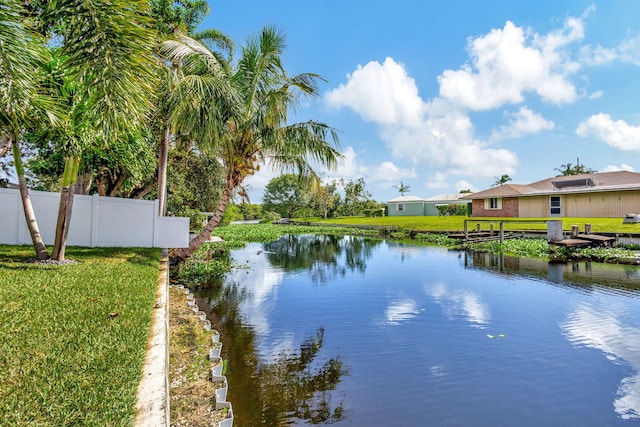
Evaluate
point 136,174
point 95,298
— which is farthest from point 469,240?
point 95,298

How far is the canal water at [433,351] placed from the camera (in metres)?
3.47

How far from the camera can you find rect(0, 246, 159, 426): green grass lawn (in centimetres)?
203

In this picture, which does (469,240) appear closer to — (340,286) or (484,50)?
(484,50)

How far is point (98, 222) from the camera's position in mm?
9492

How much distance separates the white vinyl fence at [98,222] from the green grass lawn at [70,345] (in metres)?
3.61

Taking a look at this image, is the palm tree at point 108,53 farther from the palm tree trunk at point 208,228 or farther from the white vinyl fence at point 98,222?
the white vinyl fence at point 98,222

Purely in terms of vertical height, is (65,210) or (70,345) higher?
(65,210)

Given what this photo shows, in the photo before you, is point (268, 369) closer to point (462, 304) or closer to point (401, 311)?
point (401, 311)

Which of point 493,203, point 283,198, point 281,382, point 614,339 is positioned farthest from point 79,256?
point 283,198

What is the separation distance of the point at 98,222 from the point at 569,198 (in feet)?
96.5

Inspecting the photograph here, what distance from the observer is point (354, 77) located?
14.0 metres

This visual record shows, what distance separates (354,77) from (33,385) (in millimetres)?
14098

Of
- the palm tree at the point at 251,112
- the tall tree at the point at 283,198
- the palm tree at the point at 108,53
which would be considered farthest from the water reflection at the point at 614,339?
the tall tree at the point at 283,198

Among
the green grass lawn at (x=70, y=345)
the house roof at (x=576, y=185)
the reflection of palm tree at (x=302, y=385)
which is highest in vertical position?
the house roof at (x=576, y=185)
